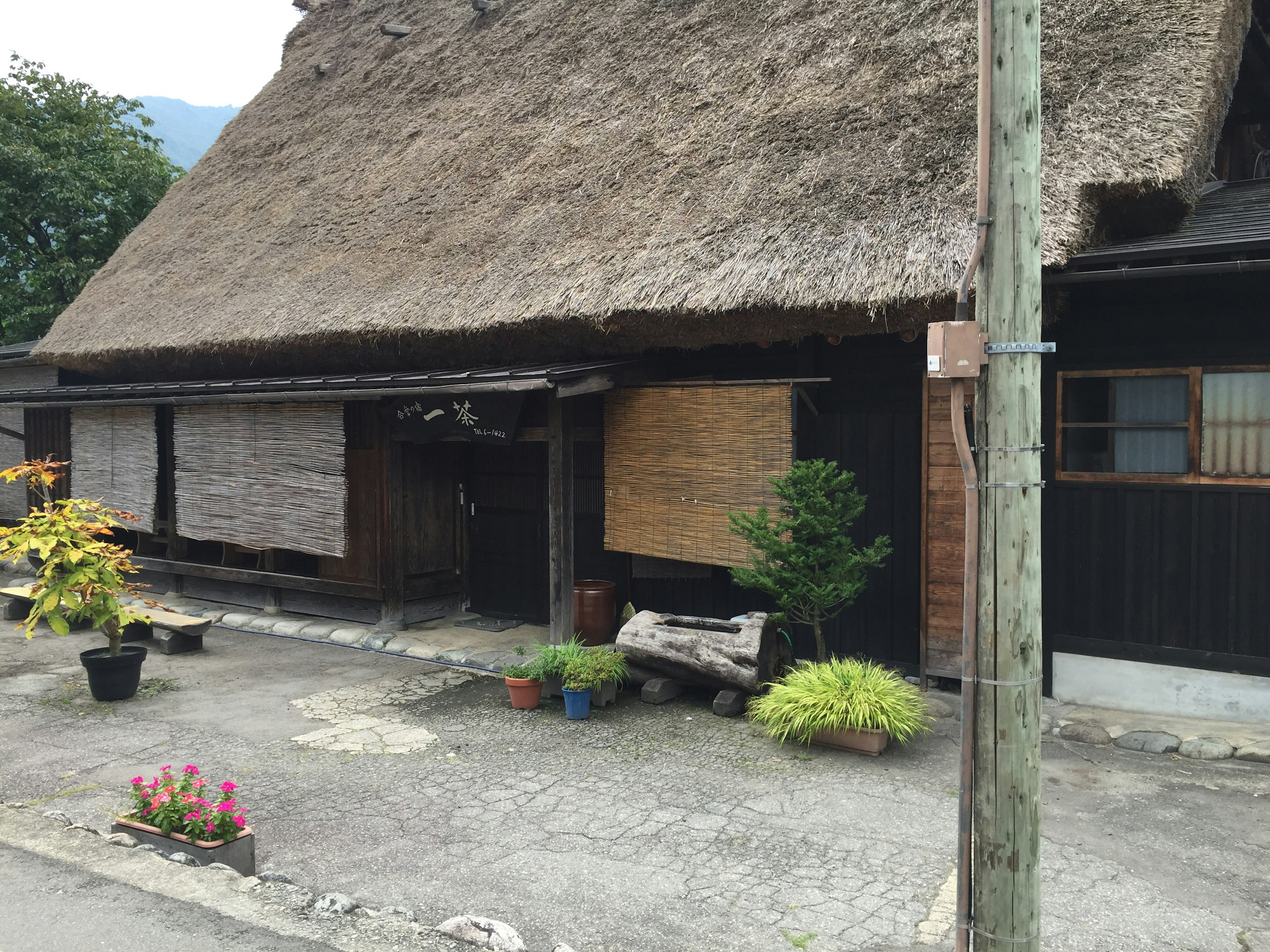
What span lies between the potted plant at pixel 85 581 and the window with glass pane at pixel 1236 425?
27.7 feet

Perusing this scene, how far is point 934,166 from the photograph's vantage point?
279 inches

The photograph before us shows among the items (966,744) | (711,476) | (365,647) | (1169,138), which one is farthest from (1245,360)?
(365,647)

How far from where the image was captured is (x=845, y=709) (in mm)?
6273

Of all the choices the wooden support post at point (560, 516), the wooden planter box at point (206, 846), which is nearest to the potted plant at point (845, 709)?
the wooden support post at point (560, 516)

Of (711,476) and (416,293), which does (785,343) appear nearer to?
(711,476)

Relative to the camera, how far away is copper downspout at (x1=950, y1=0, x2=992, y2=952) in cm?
311

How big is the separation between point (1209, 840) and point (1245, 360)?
128 inches

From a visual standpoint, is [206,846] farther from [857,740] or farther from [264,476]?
[264,476]

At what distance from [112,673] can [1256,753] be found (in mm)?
8513

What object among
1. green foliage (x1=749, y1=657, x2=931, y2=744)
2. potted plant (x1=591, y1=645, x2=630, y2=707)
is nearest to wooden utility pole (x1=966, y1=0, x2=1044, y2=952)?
green foliage (x1=749, y1=657, x2=931, y2=744)

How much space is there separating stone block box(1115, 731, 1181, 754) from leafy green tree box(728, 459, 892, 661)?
6.55 ft

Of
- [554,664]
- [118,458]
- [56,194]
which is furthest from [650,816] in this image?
[56,194]

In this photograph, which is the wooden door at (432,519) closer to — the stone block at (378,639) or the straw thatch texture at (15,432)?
the stone block at (378,639)

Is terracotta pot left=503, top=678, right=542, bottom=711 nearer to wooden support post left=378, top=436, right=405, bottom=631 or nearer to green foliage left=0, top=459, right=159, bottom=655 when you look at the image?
wooden support post left=378, top=436, right=405, bottom=631
